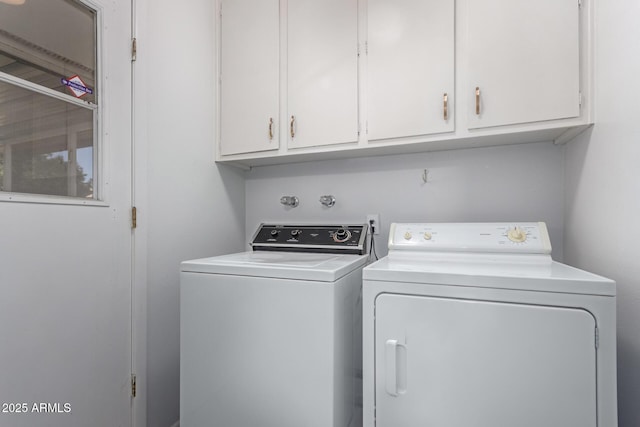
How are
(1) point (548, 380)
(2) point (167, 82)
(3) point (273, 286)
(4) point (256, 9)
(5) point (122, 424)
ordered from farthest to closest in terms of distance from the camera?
(4) point (256, 9) < (2) point (167, 82) < (5) point (122, 424) < (3) point (273, 286) < (1) point (548, 380)

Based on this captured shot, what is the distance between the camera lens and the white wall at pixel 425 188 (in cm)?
164

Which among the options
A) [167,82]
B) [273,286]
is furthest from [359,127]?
[167,82]

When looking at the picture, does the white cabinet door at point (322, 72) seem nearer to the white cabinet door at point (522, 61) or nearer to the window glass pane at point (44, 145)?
the white cabinet door at point (522, 61)

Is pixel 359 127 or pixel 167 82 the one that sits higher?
pixel 167 82

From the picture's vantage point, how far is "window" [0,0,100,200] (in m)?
1.07

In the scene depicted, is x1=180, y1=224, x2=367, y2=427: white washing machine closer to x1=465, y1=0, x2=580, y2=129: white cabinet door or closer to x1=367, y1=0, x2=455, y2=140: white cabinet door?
x1=367, y1=0, x2=455, y2=140: white cabinet door

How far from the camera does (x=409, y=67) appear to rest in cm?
154

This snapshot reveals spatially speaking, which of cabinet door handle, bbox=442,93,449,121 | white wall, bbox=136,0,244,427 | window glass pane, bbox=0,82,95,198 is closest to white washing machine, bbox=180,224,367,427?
white wall, bbox=136,0,244,427

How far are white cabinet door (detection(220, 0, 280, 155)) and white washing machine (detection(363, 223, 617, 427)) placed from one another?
1197 millimetres

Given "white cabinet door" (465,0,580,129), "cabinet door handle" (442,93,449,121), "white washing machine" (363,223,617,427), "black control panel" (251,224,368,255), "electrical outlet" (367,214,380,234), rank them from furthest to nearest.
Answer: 1. "electrical outlet" (367,214,380,234)
2. "black control panel" (251,224,368,255)
3. "cabinet door handle" (442,93,449,121)
4. "white cabinet door" (465,0,580,129)
5. "white washing machine" (363,223,617,427)

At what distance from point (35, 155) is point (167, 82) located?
2.47 ft

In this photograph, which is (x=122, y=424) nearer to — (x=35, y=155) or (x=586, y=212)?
(x=35, y=155)

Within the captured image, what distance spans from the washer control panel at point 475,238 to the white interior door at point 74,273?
134 centimetres

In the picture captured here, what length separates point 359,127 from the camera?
167 centimetres
